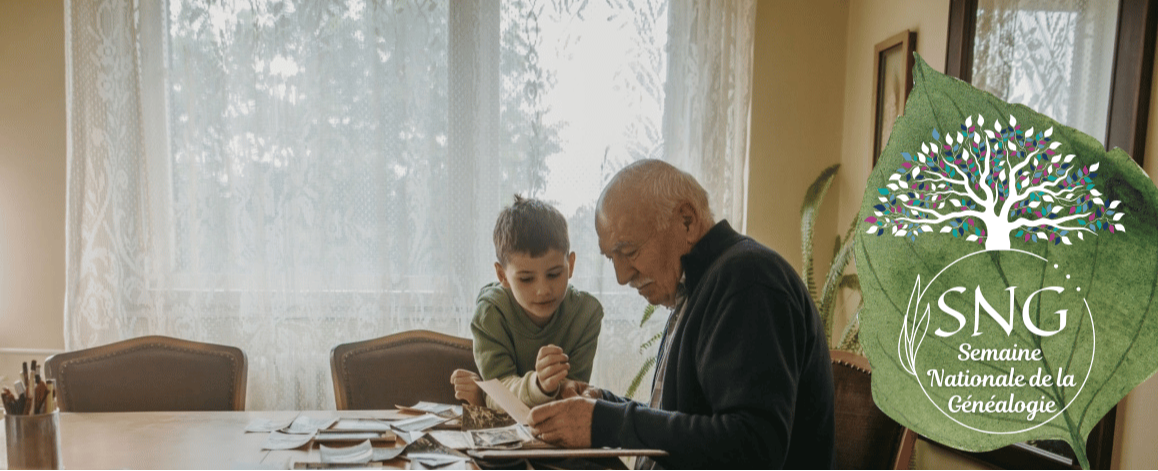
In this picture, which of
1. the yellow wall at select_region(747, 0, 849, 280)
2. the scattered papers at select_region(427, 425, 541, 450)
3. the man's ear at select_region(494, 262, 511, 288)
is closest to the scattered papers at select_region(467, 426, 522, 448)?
the scattered papers at select_region(427, 425, 541, 450)

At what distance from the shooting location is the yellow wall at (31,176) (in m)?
2.85

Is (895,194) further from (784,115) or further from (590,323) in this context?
(590,323)

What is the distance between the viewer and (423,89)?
2.89 meters

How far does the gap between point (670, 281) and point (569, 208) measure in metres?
1.48

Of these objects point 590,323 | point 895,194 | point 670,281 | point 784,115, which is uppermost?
point 784,115

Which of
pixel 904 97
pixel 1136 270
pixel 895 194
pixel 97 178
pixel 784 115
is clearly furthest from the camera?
pixel 784 115

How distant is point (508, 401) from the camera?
1.56 meters

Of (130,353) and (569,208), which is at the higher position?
(569,208)

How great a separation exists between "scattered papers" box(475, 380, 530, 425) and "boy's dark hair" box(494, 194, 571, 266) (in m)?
0.39

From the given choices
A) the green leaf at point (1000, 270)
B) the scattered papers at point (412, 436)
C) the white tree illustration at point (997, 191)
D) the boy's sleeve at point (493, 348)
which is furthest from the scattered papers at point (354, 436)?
the white tree illustration at point (997, 191)

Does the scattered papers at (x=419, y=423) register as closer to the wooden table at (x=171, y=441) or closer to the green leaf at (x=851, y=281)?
the wooden table at (x=171, y=441)

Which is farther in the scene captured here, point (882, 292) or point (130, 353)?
point (882, 292)

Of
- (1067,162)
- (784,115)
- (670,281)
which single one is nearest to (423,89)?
(784,115)

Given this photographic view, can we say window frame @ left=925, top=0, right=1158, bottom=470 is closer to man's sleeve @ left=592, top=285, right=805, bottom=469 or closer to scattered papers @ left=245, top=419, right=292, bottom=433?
man's sleeve @ left=592, top=285, right=805, bottom=469
